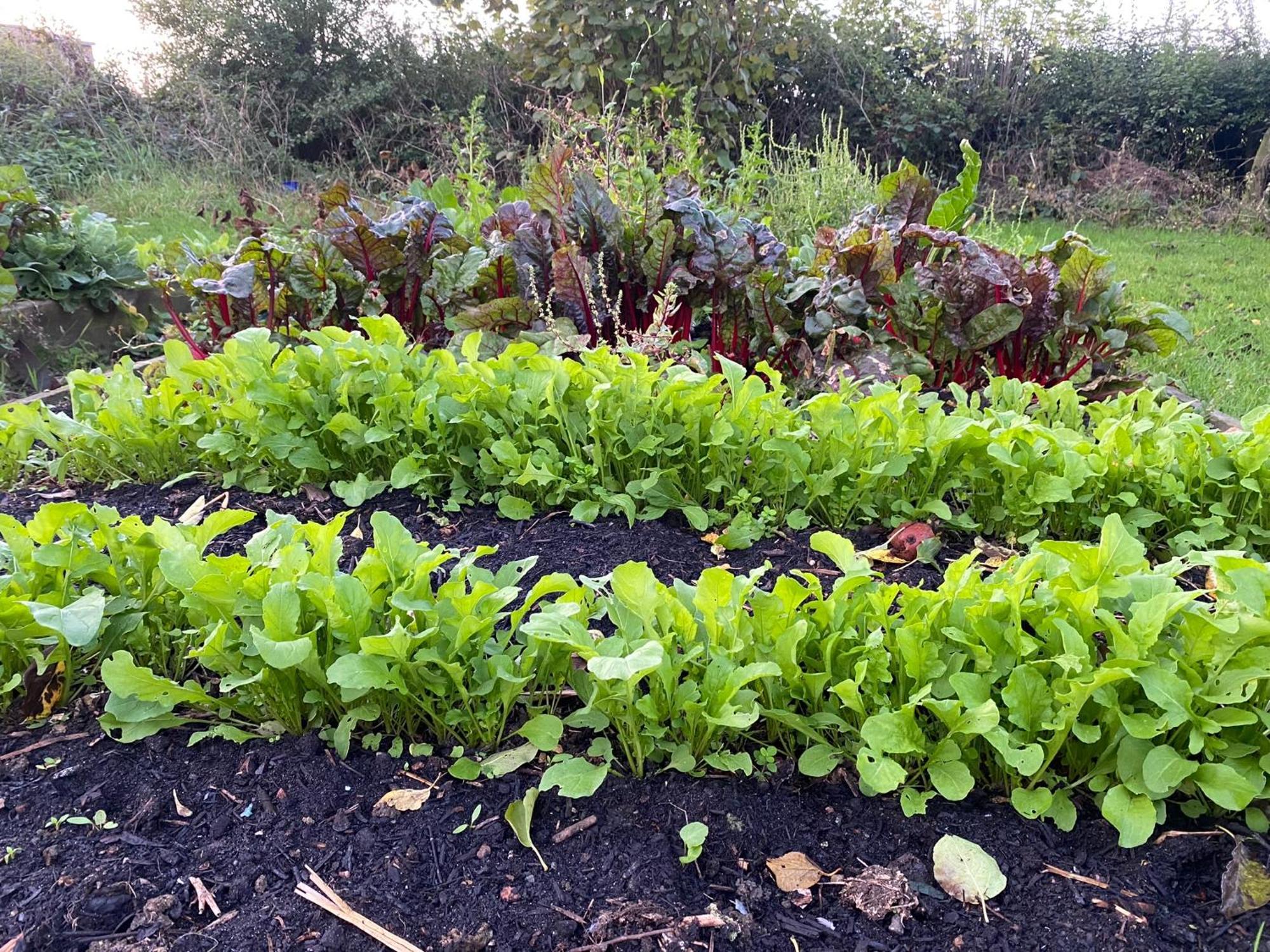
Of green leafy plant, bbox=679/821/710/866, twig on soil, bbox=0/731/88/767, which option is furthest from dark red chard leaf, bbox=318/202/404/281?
green leafy plant, bbox=679/821/710/866

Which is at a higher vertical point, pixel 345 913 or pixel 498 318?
pixel 498 318

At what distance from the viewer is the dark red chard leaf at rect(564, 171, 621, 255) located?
3607mm

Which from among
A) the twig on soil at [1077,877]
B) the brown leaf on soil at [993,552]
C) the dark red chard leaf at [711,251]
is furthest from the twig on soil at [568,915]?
the dark red chard leaf at [711,251]

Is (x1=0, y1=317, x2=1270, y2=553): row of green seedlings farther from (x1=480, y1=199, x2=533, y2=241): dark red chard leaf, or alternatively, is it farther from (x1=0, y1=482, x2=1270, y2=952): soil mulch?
(x1=480, y1=199, x2=533, y2=241): dark red chard leaf

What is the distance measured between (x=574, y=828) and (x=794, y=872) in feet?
1.25

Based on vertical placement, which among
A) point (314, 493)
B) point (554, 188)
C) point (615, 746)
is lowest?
point (615, 746)

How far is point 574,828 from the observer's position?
147 centimetres

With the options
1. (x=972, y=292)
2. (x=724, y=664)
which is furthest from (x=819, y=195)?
(x=724, y=664)

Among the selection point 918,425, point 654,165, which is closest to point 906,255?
point 918,425

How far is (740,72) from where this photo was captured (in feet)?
27.7

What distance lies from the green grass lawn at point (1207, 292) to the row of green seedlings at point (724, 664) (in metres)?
2.96

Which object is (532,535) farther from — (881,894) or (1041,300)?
(1041,300)

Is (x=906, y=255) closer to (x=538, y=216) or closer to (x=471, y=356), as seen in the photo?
(x=538, y=216)

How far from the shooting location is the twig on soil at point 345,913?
→ 127 centimetres
